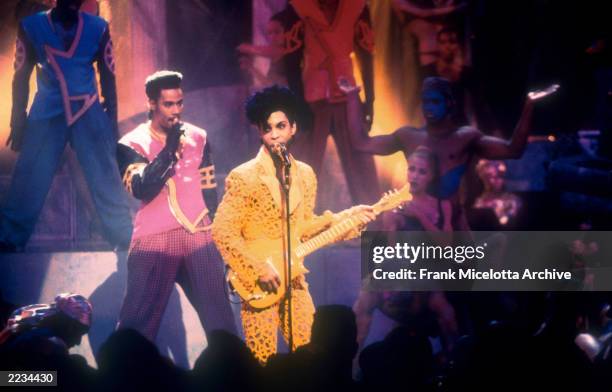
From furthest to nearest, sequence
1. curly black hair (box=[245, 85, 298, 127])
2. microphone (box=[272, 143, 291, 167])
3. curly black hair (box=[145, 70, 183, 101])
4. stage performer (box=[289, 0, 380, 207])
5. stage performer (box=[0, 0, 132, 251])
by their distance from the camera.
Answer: stage performer (box=[289, 0, 380, 207])
stage performer (box=[0, 0, 132, 251])
curly black hair (box=[145, 70, 183, 101])
curly black hair (box=[245, 85, 298, 127])
microphone (box=[272, 143, 291, 167])

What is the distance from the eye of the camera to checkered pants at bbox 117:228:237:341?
561cm

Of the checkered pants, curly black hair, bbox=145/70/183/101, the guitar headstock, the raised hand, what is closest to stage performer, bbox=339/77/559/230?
the raised hand

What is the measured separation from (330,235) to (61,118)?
233 cm

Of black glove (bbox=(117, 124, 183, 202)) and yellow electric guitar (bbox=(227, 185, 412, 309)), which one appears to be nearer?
yellow electric guitar (bbox=(227, 185, 412, 309))

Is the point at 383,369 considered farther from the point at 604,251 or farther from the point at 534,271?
the point at 604,251

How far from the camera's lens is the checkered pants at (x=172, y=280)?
5.61 m

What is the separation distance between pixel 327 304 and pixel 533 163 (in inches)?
79.4

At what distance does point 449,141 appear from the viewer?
6.29 m

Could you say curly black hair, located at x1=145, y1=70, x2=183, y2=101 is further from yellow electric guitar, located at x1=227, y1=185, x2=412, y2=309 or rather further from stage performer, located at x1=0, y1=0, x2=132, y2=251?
yellow electric guitar, located at x1=227, y1=185, x2=412, y2=309

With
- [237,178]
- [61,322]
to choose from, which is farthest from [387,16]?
[61,322]

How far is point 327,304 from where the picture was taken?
6074 millimetres

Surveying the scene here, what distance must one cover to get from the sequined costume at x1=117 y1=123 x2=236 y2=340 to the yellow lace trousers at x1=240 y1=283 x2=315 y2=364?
0.45 meters

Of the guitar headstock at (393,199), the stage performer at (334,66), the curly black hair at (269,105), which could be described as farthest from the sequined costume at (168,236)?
the guitar headstock at (393,199)

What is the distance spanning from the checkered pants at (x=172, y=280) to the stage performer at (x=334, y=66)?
4.00ft
